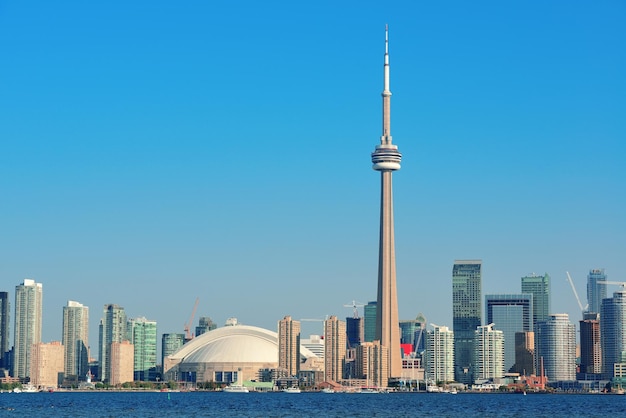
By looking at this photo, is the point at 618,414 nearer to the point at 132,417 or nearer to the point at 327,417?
the point at 327,417

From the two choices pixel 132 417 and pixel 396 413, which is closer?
pixel 132 417

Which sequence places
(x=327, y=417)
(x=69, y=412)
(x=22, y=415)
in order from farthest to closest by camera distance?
(x=69, y=412) → (x=22, y=415) → (x=327, y=417)

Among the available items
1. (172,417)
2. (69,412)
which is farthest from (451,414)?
(69,412)

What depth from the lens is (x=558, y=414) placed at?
549 ft

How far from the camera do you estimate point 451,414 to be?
163 m

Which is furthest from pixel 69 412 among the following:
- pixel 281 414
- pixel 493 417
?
pixel 493 417

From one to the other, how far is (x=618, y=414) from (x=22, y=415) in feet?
260

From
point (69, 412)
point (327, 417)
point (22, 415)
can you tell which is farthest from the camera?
point (69, 412)

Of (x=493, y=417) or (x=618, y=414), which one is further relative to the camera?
(x=618, y=414)

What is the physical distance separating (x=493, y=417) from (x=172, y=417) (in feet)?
131

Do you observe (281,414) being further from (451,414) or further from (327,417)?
(451,414)

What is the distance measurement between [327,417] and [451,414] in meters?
21.9

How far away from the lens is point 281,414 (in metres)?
155

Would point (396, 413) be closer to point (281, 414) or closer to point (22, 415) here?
point (281, 414)
